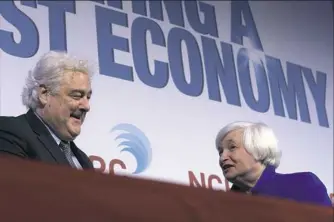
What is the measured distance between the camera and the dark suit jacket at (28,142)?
5.58 feet

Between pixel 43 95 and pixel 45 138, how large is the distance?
161 mm

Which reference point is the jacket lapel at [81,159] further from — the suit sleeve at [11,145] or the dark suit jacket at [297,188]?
the dark suit jacket at [297,188]

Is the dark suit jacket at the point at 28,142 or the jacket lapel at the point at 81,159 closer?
the dark suit jacket at the point at 28,142

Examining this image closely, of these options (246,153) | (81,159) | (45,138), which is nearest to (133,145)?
(246,153)

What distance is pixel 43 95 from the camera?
1.91 m

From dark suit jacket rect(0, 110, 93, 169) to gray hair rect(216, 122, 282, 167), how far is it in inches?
24.9

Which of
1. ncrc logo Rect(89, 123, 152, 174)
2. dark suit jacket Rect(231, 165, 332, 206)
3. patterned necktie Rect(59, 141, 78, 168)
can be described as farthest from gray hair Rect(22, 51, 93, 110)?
ncrc logo Rect(89, 123, 152, 174)

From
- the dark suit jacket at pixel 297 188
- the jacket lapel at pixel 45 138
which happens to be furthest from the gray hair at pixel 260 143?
the jacket lapel at pixel 45 138

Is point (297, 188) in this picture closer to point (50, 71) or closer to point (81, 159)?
point (81, 159)

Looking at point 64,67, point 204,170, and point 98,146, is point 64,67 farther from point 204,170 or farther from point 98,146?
point 204,170

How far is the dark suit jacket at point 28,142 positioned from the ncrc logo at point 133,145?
2.78 feet

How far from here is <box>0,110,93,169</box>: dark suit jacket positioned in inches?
66.9

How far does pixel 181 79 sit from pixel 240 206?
5.81 feet

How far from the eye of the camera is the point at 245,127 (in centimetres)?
226
